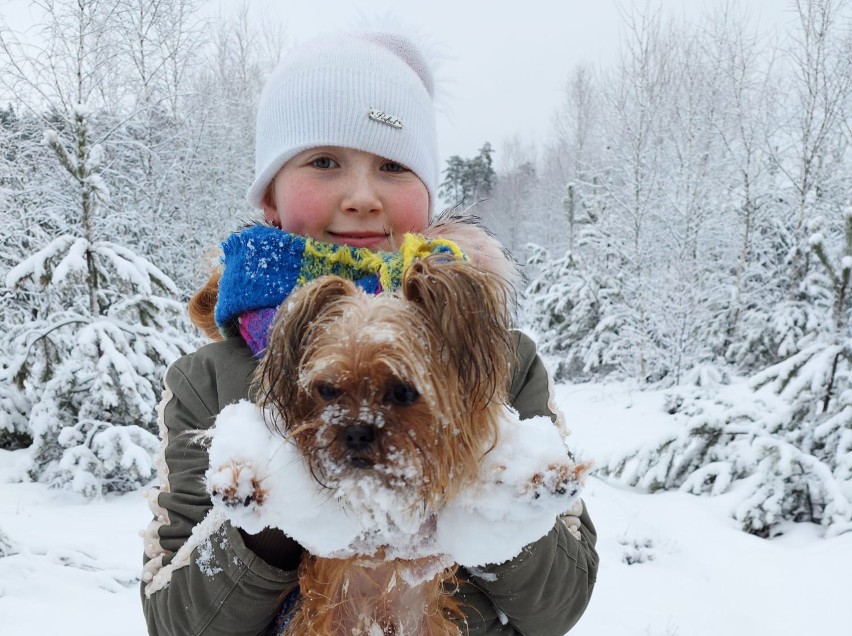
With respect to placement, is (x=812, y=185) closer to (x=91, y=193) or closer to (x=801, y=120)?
(x=801, y=120)

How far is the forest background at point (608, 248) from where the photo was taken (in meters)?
7.95

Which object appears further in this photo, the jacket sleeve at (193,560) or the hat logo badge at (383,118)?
the hat logo badge at (383,118)

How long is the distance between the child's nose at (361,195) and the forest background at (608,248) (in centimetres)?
70

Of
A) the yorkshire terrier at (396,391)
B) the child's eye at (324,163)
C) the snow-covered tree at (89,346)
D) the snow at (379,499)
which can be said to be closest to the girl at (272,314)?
the child's eye at (324,163)

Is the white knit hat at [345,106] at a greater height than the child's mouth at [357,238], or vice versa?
the white knit hat at [345,106]

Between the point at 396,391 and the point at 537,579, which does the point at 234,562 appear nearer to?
the point at 396,391

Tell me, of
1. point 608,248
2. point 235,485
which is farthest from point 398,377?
point 608,248

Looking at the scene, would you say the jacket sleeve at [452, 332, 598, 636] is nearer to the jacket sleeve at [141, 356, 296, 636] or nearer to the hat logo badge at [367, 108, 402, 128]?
the jacket sleeve at [141, 356, 296, 636]

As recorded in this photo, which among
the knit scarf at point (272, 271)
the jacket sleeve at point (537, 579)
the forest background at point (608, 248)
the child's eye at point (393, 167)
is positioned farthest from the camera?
the forest background at point (608, 248)

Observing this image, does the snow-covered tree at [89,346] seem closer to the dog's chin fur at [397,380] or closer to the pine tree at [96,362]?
the pine tree at [96,362]

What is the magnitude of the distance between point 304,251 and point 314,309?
0.47 metres

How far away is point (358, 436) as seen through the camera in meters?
1.25

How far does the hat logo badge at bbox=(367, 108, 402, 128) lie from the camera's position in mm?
1983

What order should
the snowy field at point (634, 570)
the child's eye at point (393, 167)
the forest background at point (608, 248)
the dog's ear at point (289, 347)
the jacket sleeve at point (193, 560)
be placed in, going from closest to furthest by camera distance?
the dog's ear at point (289, 347) < the jacket sleeve at point (193, 560) < the child's eye at point (393, 167) < the snowy field at point (634, 570) < the forest background at point (608, 248)
